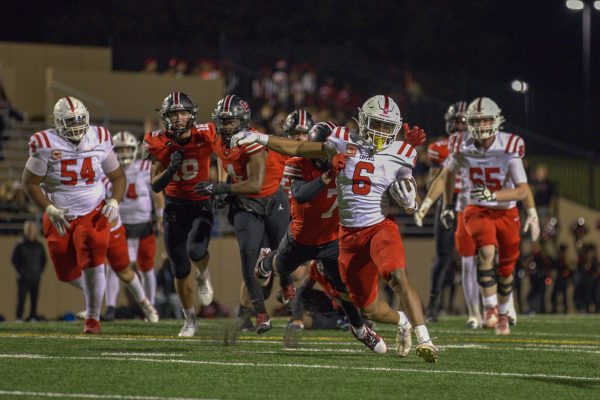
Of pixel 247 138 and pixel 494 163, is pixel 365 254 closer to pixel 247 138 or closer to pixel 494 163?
pixel 247 138

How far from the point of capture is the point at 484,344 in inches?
384

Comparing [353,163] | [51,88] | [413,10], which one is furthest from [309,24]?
[353,163]

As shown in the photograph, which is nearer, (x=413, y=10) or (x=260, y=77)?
(x=260, y=77)

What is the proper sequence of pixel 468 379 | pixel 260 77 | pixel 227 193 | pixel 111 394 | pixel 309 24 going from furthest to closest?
pixel 309 24, pixel 260 77, pixel 227 193, pixel 468 379, pixel 111 394

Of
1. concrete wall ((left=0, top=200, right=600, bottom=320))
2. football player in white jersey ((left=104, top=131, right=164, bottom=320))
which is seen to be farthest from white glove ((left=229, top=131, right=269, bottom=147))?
concrete wall ((left=0, top=200, right=600, bottom=320))

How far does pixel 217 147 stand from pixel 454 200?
151 inches

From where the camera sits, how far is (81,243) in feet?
34.0

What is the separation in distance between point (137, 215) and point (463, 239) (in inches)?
149

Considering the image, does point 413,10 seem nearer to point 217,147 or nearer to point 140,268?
point 140,268

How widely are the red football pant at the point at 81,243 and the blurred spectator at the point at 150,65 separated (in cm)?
1314

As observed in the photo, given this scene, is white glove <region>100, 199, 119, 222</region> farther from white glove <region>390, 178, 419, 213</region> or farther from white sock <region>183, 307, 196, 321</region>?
white glove <region>390, 178, 419, 213</region>

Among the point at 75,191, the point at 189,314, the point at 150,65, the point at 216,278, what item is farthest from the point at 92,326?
the point at 150,65

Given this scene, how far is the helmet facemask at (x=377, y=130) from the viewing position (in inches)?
322

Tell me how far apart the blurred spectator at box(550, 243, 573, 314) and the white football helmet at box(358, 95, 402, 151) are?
1142 cm
